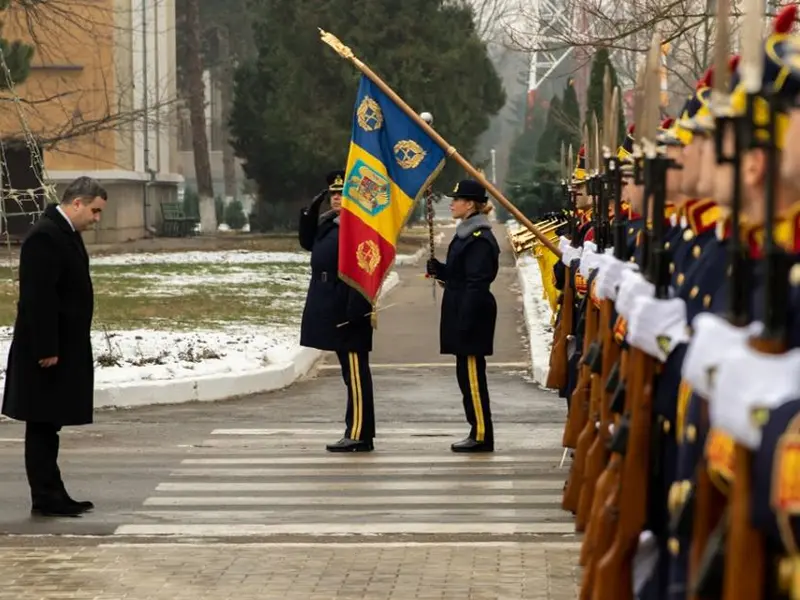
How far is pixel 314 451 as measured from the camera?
1177 cm

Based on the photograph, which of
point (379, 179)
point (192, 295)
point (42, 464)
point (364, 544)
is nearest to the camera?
point (364, 544)

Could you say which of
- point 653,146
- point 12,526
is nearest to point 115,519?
point 12,526

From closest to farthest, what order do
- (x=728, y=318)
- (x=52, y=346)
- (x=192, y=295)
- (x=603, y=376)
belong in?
(x=728, y=318) → (x=603, y=376) → (x=52, y=346) → (x=192, y=295)

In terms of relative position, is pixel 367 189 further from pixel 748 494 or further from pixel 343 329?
pixel 748 494

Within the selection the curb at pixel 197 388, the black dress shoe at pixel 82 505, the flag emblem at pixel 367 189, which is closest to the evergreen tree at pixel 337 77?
the curb at pixel 197 388

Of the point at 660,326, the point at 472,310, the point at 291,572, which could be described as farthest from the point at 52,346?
the point at 660,326

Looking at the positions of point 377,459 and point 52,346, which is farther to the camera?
point 377,459

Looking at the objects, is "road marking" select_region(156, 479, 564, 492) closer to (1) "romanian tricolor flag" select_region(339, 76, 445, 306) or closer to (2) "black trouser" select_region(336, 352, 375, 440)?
(2) "black trouser" select_region(336, 352, 375, 440)

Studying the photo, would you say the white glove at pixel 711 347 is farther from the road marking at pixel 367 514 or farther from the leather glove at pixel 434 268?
the leather glove at pixel 434 268

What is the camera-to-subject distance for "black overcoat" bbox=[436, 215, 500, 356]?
11508 millimetres

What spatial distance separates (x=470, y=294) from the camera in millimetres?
11539

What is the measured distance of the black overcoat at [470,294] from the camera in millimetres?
11508

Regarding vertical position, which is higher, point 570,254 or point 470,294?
point 570,254

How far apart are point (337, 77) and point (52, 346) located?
36.0 meters
